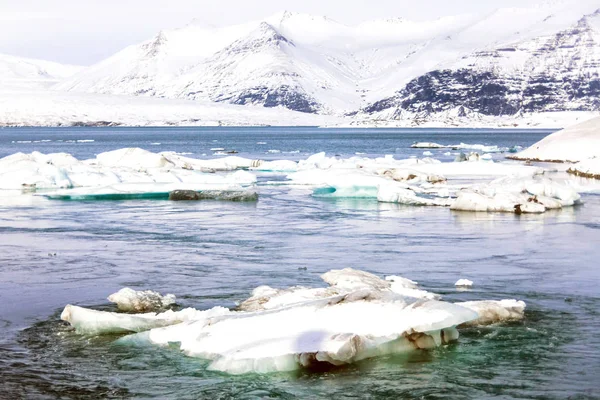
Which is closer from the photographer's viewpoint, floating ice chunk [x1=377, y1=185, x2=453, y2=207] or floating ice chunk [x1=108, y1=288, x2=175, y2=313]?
floating ice chunk [x1=108, y1=288, x2=175, y2=313]

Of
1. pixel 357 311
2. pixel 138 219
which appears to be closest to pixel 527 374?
pixel 357 311

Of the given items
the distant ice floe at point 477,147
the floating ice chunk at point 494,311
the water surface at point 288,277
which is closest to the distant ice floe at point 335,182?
the water surface at point 288,277

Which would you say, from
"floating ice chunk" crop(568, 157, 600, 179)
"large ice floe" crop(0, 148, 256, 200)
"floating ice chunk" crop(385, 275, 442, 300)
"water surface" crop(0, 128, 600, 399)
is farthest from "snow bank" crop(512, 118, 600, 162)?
"floating ice chunk" crop(385, 275, 442, 300)

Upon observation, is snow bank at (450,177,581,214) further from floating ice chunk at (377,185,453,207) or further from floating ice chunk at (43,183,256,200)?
floating ice chunk at (43,183,256,200)

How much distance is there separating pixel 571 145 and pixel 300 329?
39.8 meters

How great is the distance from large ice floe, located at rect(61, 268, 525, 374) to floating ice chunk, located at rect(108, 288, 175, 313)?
1.00 meters

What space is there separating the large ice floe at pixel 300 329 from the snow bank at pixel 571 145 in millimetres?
34661

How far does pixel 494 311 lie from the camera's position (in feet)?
32.0

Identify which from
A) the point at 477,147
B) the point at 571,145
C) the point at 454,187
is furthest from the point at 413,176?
the point at 477,147

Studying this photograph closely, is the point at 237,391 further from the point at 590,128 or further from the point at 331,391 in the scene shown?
the point at 590,128

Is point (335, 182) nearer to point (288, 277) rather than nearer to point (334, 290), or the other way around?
point (288, 277)

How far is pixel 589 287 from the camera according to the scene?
1166cm

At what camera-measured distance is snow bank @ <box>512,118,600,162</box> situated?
140 ft

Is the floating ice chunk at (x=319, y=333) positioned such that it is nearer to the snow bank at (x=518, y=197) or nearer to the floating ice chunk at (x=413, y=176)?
the snow bank at (x=518, y=197)
